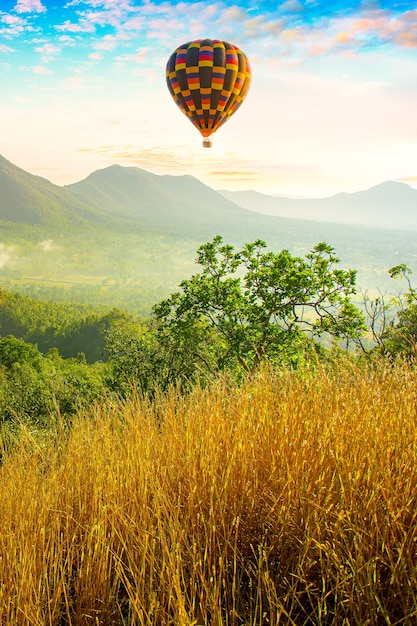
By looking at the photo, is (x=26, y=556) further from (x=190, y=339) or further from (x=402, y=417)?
(x=190, y=339)

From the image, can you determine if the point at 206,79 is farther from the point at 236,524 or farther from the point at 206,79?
the point at 236,524

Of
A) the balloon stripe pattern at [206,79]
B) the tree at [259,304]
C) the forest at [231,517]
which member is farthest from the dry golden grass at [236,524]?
the balloon stripe pattern at [206,79]

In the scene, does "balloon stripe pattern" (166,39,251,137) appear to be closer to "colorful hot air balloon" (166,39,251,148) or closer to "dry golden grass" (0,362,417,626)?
"colorful hot air balloon" (166,39,251,148)

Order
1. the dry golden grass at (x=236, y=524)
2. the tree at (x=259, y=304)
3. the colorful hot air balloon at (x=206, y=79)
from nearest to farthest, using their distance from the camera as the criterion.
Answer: the dry golden grass at (x=236, y=524) < the tree at (x=259, y=304) < the colorful hot air balloon at (x=206, y=79)

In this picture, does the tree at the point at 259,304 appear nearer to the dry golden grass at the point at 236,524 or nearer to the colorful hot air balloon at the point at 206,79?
the colorful hot air balloon at the point at 206,79

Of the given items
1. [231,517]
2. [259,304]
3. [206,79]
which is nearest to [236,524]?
[231,517]

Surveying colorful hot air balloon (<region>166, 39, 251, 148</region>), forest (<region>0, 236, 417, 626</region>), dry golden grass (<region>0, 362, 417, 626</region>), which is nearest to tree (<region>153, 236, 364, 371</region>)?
colorful hot air balloon (<region>166, 39, 251, 148</region>)

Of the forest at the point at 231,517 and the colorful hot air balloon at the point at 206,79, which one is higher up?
the colorful hot air balloon at the point at 206,79
